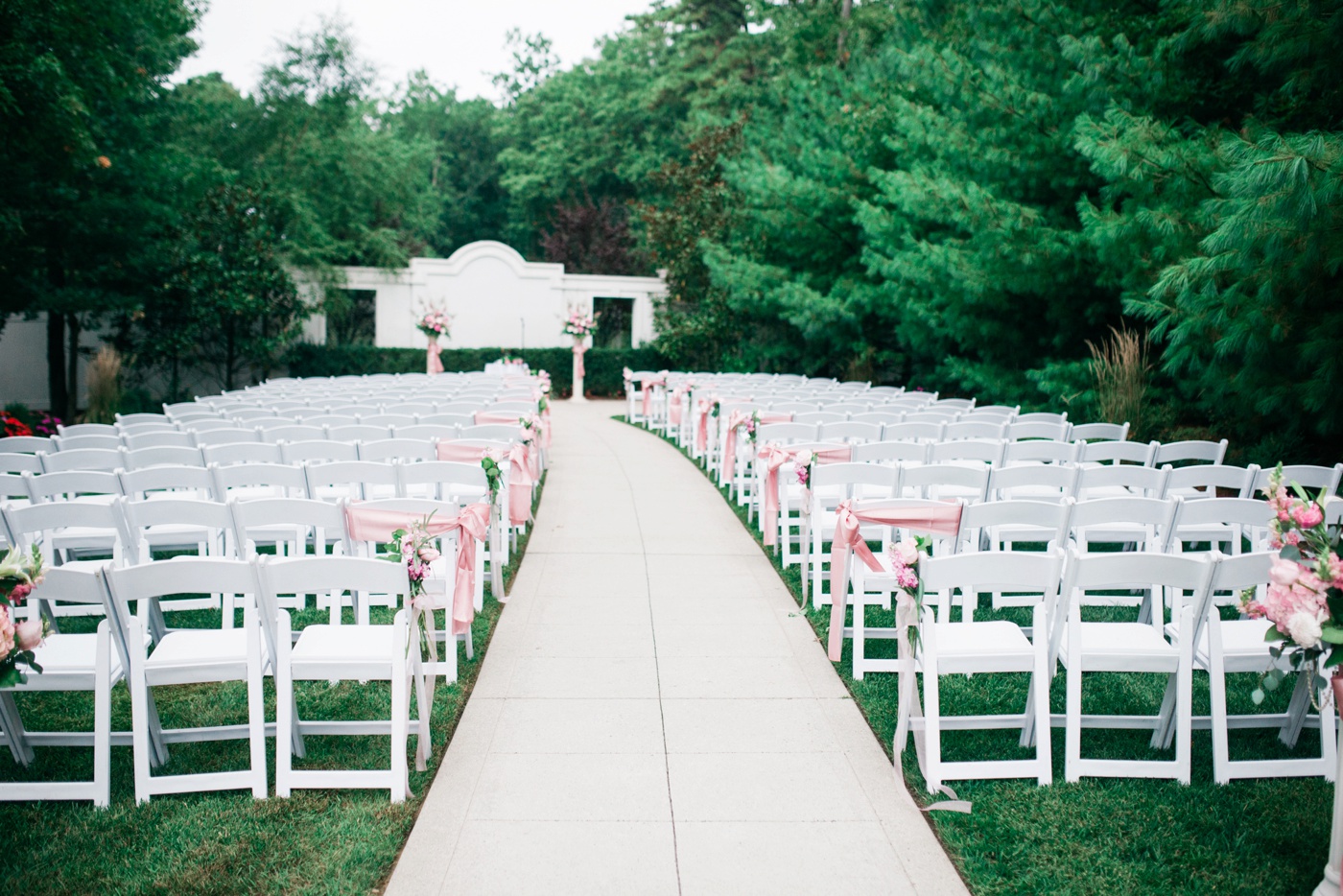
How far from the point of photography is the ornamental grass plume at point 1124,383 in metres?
10.3

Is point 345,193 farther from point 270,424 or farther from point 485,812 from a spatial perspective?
point 485,812

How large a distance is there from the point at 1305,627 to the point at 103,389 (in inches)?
658

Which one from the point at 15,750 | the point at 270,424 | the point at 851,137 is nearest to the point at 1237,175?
the point at 15,750

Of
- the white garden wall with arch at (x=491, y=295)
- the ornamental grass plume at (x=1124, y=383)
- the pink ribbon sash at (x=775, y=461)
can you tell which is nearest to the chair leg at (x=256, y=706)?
the pink ribbon sash at (x=775, y=461)

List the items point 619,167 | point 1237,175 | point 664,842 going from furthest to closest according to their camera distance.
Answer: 1. point 619,167
2. point 1237,175
3. point 664,842

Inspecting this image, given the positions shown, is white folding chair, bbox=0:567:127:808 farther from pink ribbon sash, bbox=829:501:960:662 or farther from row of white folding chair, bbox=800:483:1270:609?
row of white folding chair, bbox=800:483:1270:609

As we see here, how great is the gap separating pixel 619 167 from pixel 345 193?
12.2 meters

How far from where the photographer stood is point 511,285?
27125 millimetres

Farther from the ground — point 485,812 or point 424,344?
point 424,344

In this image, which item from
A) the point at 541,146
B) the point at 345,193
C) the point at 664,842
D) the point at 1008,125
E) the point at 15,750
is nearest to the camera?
the point at 664,842

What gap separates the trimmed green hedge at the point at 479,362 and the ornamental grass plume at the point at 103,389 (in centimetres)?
852

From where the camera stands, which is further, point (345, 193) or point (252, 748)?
point (345, 193)

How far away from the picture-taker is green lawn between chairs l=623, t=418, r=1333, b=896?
3.37 meters

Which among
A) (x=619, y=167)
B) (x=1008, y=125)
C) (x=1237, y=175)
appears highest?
(x=619, y=167)
